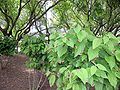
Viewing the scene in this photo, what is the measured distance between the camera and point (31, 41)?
4.21 meters

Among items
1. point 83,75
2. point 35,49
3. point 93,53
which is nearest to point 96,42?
point 93,53

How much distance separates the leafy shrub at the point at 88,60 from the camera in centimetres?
157

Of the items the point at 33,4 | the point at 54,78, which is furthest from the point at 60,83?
the point at 33,4

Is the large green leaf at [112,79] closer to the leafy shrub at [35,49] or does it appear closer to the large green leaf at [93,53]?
the large green leaf at [93,53]

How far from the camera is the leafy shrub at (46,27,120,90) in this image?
1566 mm

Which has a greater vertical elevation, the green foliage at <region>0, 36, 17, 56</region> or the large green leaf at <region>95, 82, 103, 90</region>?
the green foliage at <region>0, 36, 17, 56</region>

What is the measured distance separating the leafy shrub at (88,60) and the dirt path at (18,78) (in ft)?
11.8

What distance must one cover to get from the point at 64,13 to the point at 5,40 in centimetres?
450

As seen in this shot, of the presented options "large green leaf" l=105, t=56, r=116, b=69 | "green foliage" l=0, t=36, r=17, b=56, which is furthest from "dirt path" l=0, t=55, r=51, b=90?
"large green leaf" l=105, t=56, r=116, b=69

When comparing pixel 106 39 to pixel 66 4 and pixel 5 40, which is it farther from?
pixel 66 4

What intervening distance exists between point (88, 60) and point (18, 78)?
501cm

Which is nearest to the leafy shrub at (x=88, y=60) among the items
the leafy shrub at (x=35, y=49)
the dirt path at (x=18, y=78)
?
the leafy shrub at (x=35, y=49)

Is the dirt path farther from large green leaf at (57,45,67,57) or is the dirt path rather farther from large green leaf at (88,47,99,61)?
large green leaf at (88,47,99,61)

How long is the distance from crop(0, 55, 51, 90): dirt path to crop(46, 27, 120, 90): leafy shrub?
3.61 m
